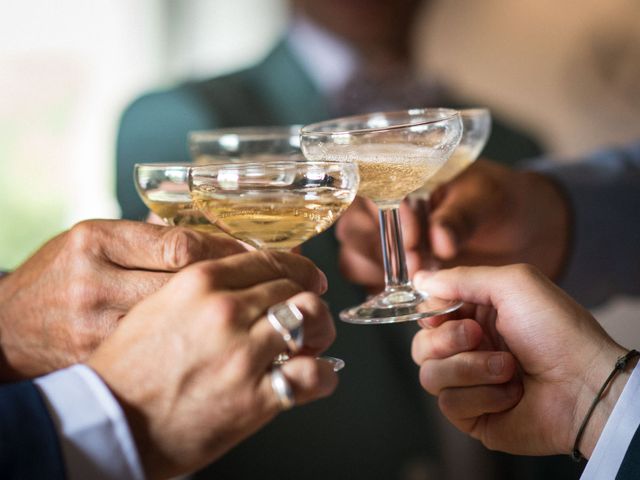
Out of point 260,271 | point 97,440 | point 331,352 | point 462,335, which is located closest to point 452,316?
point 462,335

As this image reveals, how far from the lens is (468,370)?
78 cm

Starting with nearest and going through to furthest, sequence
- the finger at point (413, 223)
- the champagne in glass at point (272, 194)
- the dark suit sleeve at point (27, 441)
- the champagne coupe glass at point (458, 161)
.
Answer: the dark suit sleeve at point (27, 441) < the champagne in glass at point (272, 194) < the champagne coupe glass at point (458, 161) < the finger at point (413, 223)

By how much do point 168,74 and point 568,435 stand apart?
244 centimetres

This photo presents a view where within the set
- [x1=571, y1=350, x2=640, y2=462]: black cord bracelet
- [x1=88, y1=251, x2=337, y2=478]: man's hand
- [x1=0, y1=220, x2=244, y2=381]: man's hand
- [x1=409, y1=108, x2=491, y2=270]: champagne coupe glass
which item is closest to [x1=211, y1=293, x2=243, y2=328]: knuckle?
[x1=88, y1=251, x2=337, y2=478]: man's hand

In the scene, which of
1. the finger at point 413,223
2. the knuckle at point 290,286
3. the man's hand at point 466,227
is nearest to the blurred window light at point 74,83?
the man's hand at point 466,227

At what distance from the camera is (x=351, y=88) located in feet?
7.94

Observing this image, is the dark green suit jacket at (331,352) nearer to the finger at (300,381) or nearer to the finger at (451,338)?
the finger at (451,338)

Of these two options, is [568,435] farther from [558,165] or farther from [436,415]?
[436,415]

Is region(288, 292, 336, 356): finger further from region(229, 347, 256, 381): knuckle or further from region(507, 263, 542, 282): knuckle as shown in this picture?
region(507, 263, 542, 282): knuckle

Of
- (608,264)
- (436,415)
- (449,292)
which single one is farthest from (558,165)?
(436,415)

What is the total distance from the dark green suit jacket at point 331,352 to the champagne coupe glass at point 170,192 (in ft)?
3.66

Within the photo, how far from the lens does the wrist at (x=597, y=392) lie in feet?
2.32

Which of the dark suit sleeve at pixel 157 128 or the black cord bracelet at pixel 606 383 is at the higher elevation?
the dark suit sleeve at pixel 157 128

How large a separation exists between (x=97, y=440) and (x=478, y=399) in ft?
1.21
